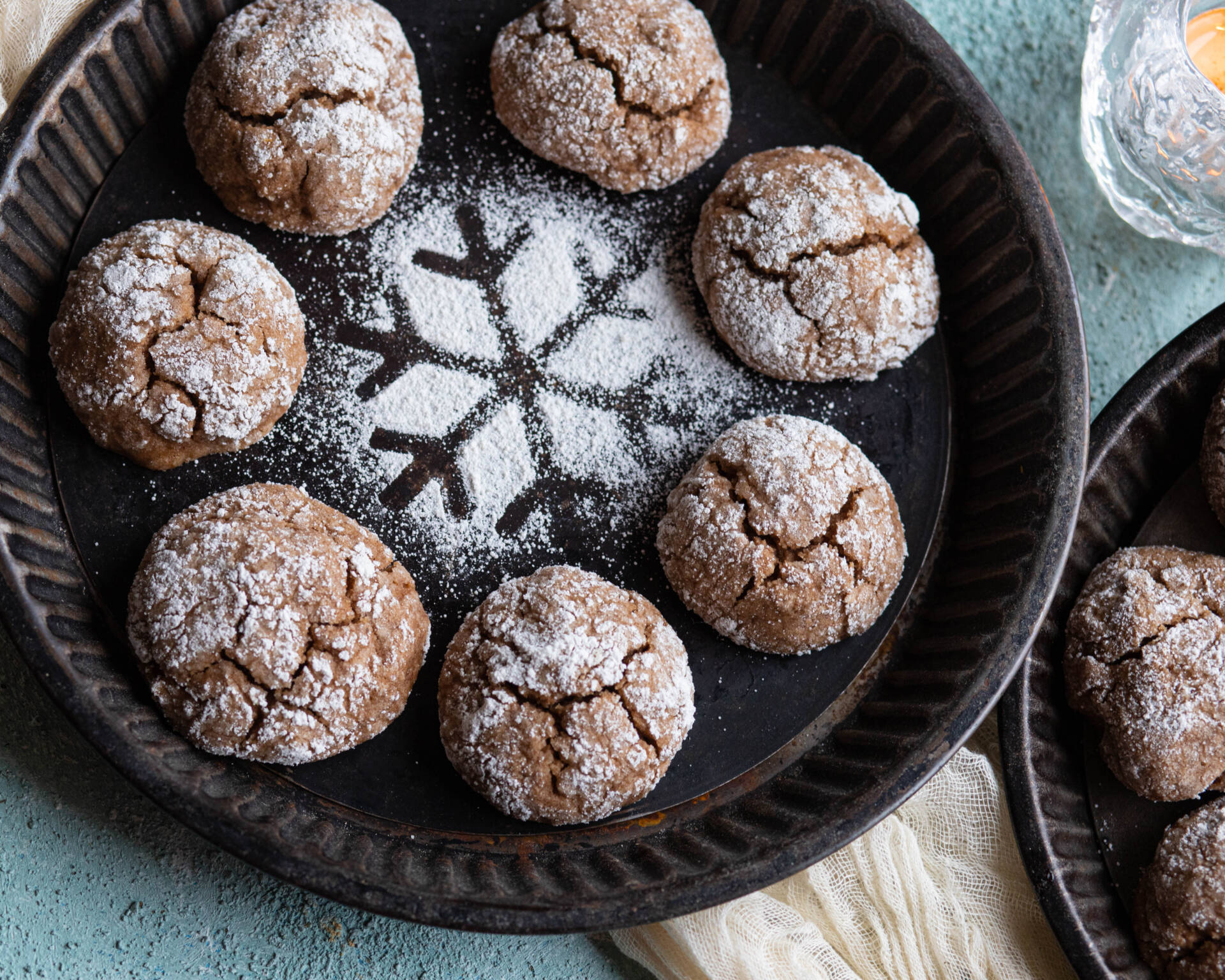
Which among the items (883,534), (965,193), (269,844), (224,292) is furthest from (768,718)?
(224,292)

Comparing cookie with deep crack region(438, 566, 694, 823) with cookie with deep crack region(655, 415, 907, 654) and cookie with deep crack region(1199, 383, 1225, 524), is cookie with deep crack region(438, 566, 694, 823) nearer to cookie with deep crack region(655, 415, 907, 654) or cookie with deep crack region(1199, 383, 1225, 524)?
cookie with deep crack region(655, 415, 907, 654)

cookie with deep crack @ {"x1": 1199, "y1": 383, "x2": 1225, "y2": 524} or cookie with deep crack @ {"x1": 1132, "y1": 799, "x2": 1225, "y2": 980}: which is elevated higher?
cookie with deep crack @ {"x1": 1199, "y1": 383, "x2": 1225, "y2": 524}

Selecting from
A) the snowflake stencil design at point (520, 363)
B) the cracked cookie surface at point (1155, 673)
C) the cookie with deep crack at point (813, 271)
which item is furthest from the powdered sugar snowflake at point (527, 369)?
the cracked cookie surface at point (1155, 673)

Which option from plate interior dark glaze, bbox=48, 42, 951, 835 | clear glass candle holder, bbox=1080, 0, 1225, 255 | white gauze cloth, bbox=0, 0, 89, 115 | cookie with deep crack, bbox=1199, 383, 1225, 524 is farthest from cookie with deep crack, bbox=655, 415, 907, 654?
white gauze cloth, bbox=0, 0, 89, 115

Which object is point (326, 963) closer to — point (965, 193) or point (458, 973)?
point (458, 973)

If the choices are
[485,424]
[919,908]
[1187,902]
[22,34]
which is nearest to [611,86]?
[485,424]

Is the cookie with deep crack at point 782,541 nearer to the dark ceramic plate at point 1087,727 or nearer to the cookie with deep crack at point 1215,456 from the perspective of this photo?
the dark ceramic plate at point 1087,727

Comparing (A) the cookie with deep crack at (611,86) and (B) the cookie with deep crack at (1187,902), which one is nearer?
(B) the cookie with deep crack at (1187,902)
